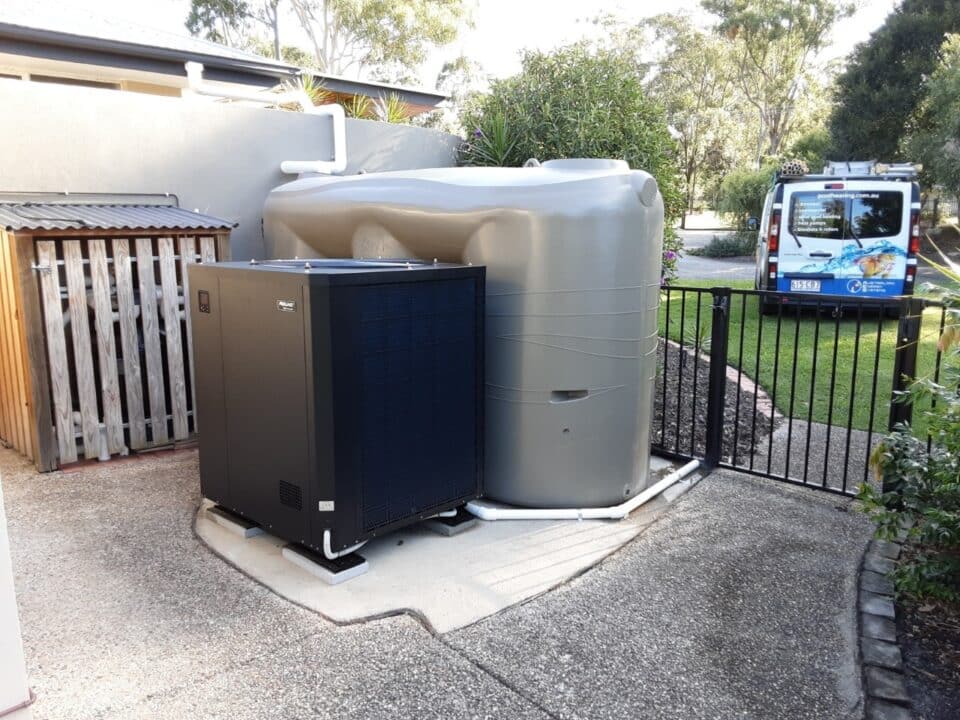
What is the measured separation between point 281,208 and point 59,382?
6.17 feet

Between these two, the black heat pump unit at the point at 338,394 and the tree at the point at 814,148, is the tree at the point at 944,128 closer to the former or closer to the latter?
the tree at the point at 814,148

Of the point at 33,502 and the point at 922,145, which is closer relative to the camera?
the point at 33,502

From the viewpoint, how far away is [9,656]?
1.71 meters

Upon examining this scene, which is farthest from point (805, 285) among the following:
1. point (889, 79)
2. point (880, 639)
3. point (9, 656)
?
point (889, 79)

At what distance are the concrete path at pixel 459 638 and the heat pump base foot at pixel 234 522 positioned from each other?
0.54 feet

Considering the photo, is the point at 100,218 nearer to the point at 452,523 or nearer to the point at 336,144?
the point at 336,144

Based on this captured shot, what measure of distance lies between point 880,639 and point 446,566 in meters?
1.82

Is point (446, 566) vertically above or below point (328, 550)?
below

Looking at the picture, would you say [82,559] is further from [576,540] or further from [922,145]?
[922,145]

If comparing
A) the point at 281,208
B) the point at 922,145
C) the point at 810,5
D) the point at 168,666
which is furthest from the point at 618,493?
the point at 810,5

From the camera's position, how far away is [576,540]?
387 centimetres

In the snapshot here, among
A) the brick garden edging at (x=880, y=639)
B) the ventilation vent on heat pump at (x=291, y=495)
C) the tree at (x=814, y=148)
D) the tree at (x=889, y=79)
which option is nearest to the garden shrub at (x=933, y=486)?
the brick garden edging at (x=880, y=639)

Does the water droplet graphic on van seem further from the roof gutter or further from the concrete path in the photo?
the roof gutter

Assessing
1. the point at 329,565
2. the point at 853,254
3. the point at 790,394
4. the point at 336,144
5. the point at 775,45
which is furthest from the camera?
the point at 775,45
